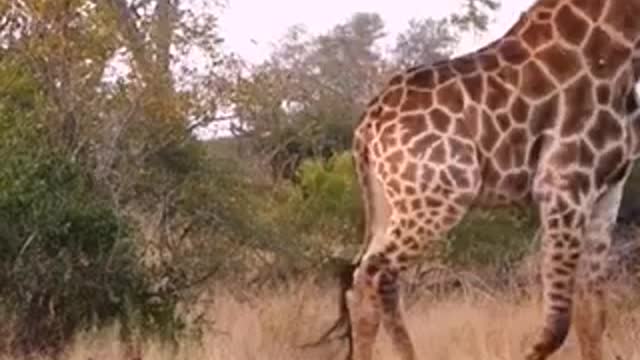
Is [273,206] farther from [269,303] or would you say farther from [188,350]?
[188,350]

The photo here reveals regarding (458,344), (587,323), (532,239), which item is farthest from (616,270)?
(587,323)

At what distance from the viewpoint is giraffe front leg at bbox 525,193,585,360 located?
8.09 metres

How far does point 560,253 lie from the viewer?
817cm

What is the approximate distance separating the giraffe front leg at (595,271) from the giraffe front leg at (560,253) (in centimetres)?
25

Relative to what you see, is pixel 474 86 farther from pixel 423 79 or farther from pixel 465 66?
pixel 423 79

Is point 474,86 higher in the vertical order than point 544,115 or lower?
higher

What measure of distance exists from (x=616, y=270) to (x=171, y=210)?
10.7 ft

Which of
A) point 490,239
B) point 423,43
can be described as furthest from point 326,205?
point 423,43

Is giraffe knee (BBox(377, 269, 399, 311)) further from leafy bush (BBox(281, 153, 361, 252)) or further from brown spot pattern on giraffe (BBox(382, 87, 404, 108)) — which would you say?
leafy bush (BBox(281, 153, 361, 252))

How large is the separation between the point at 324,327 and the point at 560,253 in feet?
8.22

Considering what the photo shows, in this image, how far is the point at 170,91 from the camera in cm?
1138

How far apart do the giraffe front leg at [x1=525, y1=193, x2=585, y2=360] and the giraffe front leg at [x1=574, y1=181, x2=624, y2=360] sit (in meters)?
0.25

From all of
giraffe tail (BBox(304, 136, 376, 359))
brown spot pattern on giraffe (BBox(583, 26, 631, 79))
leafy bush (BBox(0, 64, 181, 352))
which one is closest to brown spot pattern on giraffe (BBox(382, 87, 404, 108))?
giraffe tail (BBox(304, 136, 376, 359))

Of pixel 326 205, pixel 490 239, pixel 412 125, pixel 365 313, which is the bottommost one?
pixel 365 313
